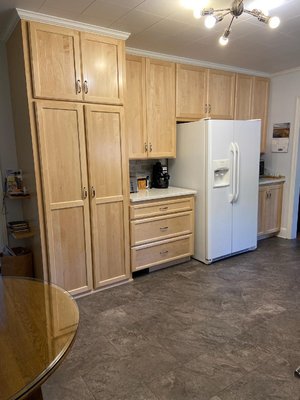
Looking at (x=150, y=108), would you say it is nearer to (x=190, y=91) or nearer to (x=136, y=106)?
(x=136, y=106)

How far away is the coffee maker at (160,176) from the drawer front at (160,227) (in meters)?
0.50

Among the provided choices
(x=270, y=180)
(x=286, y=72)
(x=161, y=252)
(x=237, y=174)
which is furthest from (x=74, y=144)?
(x=286, y=72)

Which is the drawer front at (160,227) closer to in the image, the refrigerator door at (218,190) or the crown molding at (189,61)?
the refrigerator door at (218,190)

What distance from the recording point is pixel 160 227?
3.16 meters

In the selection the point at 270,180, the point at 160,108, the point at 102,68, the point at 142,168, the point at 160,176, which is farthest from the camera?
the point at 270,180

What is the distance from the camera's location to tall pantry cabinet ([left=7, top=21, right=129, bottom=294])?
2314mm

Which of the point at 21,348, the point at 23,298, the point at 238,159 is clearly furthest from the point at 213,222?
the point at 21,348

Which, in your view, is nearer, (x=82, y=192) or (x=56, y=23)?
(x=56, y=23)

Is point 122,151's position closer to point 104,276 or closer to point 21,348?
point 104,276

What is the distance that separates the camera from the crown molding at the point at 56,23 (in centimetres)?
220

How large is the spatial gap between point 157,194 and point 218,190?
74 centimetres

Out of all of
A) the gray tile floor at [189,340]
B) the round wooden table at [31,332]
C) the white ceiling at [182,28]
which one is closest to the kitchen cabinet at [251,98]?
the white ceiling at [182,28]

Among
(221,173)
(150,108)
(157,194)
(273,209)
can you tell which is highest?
(150,108)

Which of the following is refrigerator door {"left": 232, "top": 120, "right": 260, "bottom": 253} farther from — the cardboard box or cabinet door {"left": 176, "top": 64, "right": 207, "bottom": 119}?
the cardboard box
